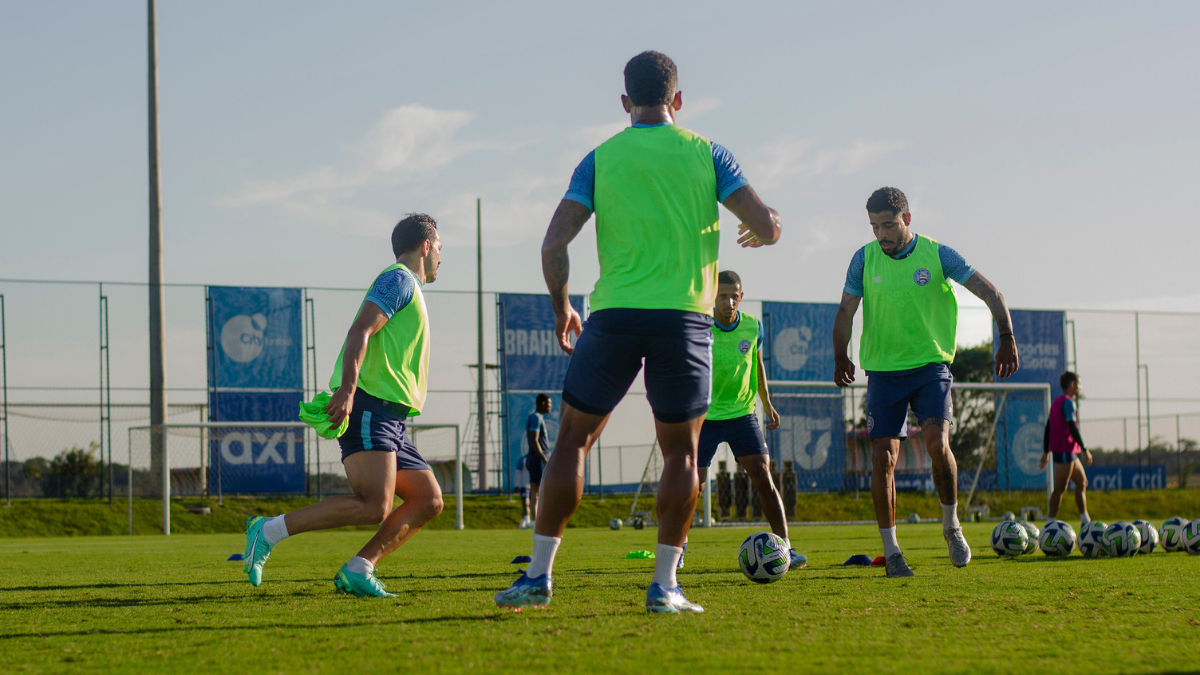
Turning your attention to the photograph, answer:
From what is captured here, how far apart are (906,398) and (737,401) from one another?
112 cm

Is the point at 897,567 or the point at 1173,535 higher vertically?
the point at 897,567

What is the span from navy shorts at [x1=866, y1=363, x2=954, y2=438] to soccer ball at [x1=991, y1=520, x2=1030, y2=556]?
1.84 metres

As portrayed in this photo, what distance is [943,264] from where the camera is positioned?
665 centimetres

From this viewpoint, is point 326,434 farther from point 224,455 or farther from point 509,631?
point 224,455

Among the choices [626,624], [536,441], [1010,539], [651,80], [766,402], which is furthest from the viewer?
[536,441]

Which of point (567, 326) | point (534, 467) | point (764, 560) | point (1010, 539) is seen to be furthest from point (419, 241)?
point (534, 467)

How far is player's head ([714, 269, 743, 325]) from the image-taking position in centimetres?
728

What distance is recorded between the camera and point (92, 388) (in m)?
22.3

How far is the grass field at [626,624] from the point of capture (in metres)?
2.86

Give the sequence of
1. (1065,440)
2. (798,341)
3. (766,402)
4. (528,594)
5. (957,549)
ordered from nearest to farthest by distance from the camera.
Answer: (528,594)
(957,549)
(766,402)
(1065,440)
(798,341)

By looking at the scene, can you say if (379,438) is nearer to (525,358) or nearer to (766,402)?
(766,402)

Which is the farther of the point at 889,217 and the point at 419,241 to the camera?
the point at 889,217

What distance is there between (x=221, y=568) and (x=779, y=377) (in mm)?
20849

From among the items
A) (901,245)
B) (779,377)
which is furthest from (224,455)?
(901,245)
